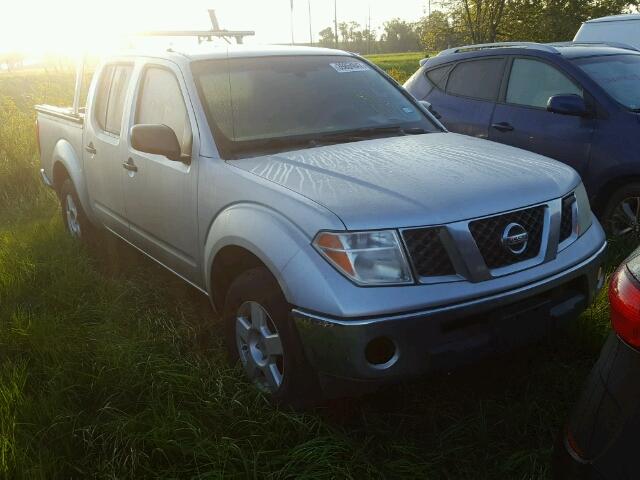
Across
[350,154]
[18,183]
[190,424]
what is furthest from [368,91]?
[18,183]

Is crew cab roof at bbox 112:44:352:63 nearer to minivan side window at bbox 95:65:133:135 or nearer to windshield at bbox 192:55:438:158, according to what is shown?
windshield at bbox 192:55:438:158

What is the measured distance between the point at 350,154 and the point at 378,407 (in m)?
1.21

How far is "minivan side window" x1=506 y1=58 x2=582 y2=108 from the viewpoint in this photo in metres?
5.33

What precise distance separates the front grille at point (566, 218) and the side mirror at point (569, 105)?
2.14m

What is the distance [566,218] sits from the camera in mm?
2943

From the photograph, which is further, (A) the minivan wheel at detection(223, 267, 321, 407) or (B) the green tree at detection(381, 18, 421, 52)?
(B) the green tree at detection(381, 18, 421, 52)

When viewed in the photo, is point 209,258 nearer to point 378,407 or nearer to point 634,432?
point 378,407

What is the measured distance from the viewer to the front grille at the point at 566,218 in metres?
2.91

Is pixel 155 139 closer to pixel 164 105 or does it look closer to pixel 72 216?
pixel 164 105

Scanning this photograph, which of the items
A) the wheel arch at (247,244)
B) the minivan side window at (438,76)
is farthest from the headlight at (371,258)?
the minivan side window at (438,76)

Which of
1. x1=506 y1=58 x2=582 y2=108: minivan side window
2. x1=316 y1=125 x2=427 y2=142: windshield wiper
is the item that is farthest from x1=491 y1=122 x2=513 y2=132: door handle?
x1=316 y1=125 x2=427 y2=142: windshield wiper

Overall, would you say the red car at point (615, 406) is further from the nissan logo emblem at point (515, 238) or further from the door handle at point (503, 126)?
the door handle at point (503, 126)

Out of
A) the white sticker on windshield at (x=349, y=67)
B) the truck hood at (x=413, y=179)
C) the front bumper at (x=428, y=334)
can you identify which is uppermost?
the white sticker on windshield at (x=349, y=67)

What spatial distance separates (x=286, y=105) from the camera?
12.2 feet
